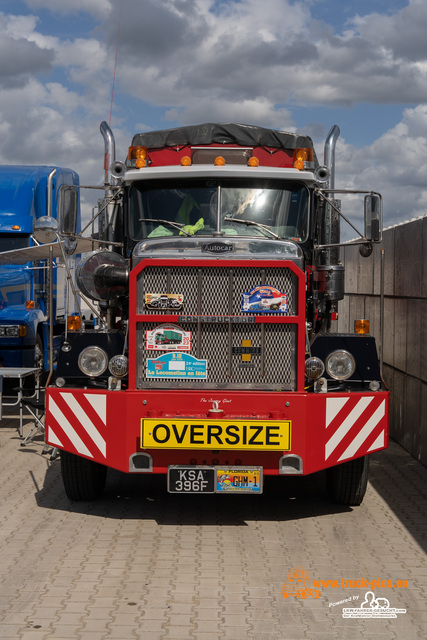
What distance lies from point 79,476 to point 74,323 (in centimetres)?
141

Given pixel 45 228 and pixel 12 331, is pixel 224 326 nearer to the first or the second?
pixel 45 228

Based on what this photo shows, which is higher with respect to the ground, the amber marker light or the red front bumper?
the amber marker light

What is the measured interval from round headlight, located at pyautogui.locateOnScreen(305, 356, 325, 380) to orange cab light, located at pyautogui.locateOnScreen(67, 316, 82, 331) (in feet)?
7.34

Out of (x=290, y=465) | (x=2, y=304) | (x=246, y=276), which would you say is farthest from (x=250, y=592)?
(x=2, y=304)

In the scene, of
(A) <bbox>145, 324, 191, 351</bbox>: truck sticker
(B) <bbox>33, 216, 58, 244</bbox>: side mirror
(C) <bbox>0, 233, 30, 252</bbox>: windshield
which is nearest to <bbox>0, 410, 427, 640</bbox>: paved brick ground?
(A) <bbox>145, 324, 191, 351</bbox>: truck sticker

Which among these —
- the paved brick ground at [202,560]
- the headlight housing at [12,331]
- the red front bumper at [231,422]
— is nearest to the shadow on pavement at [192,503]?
the paved brick ground at [202,560]

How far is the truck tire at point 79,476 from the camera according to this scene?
801 centimetres

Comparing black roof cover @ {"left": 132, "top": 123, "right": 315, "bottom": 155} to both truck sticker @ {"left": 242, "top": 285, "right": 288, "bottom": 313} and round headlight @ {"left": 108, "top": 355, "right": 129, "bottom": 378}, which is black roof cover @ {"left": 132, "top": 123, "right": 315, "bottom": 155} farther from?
round headlight @ {"left": 108, "top": 355, "right": 129, "bottom": 378}

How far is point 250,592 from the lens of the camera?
227 inches

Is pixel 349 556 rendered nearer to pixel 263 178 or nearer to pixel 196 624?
pixel 196 624

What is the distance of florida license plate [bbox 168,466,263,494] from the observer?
7.17m

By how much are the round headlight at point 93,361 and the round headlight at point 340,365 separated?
1916mm

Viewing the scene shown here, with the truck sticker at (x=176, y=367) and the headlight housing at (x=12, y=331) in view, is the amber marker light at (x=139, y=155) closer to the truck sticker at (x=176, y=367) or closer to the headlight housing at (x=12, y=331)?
the truck sticker at (x=176, y=367)

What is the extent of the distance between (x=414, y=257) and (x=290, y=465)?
167 inches
